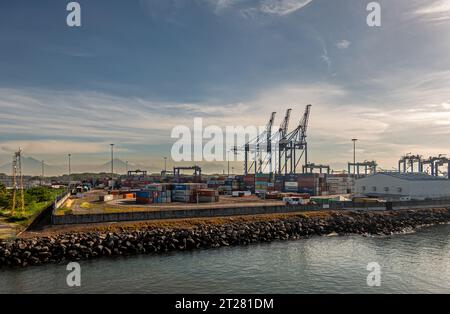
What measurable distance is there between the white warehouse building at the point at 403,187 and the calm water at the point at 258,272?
115 feet

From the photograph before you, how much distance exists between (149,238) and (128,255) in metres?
2.71

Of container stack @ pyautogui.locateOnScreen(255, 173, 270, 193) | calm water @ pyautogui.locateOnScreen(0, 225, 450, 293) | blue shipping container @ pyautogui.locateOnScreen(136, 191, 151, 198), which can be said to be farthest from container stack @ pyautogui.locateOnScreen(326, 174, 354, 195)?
calm water @ pyautogui.locateOnScreen(0, 225, 450, 293)

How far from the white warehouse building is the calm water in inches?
1384

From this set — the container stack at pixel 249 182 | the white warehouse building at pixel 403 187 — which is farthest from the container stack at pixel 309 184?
the container stack at pixel 249 182

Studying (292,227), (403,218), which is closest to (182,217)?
(292,227)

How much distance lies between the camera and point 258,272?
72.9 ft

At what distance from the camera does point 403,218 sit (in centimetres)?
4431

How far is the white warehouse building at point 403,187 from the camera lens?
205 feet

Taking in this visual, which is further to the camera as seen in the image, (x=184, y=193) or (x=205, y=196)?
(x=184, y=193)

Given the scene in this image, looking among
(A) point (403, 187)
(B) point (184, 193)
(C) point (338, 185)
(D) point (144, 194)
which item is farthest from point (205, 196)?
(C) point (338, 185)

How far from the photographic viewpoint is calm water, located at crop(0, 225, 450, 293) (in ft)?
63.1

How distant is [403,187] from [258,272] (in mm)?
51640

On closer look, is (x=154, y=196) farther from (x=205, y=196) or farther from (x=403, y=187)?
(x=403, y=187)

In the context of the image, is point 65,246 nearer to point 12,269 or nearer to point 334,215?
point 12,269
